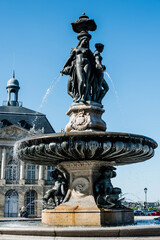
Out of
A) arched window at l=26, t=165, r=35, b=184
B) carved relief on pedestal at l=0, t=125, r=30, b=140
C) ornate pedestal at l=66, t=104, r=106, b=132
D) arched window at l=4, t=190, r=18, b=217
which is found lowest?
arched window at l=4, t=190, r=18, b=217

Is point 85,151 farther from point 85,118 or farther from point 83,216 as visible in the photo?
point 85,118

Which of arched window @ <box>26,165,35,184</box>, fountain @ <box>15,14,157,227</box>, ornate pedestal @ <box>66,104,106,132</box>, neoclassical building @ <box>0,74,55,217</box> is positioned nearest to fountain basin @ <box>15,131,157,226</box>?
fountain @ <box>15,14,157,227</box>

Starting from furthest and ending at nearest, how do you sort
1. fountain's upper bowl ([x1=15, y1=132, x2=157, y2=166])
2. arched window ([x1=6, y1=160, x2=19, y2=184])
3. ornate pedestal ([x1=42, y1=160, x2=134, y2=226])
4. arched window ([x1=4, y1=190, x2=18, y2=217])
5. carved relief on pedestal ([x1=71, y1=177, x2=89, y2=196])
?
arched window ([x1=6, y1=160, x2=19, y2=184])
arched window ([x1=4, y1=190, x2=18, y2=217])
carved relief on pedestal ([x1=71, y1=177, x2=89, y2=196])
ornate pedestal ([x1=42, y1=160, x2=134, y2=226])
fountain's upper bowl ([x1=15, y1=132, x2=157, y2=166])

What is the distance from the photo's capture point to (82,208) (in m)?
6.76

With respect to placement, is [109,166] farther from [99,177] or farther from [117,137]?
[117,137]

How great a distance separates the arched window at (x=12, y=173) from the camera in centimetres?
4584

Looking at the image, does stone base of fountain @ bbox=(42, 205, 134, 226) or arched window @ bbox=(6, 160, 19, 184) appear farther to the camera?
arched window @ bbox=(6, 160, 19, 184)

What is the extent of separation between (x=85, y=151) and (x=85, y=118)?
139 cm

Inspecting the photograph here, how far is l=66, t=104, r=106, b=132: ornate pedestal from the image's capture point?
25.3 feet

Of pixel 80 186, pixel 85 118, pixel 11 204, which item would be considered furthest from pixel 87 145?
pixel 11 204

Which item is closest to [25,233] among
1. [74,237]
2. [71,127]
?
[74,237]

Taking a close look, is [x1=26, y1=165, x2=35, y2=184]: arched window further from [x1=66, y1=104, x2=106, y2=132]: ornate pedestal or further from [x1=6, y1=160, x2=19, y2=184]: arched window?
[x1=66, y1=104, x2=106, y2=132]: ornate pedestal

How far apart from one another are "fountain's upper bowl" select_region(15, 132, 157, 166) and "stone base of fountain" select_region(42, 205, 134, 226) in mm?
999

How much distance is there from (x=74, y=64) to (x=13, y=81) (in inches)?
1885
